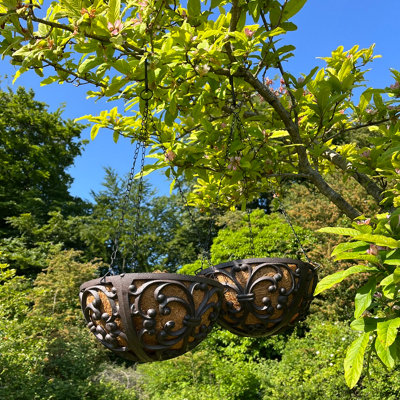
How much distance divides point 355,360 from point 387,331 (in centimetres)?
11

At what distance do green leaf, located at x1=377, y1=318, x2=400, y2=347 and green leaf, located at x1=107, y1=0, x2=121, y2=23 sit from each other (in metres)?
1.03

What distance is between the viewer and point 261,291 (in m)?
1.24

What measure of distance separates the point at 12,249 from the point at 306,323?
944cm

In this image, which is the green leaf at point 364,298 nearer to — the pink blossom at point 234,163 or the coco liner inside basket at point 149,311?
the coco liner inside basket at point 149,311

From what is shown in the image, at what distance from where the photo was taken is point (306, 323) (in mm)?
6996

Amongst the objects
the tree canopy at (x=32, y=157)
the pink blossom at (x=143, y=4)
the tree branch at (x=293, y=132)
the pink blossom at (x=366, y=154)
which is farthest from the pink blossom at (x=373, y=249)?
the tree canopy at (x=32, y=157)

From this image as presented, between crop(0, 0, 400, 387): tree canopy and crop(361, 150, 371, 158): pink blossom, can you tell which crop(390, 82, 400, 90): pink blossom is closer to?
crop(0, 0, 400, 387): tree canopy

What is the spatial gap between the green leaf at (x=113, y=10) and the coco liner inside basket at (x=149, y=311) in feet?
2.28

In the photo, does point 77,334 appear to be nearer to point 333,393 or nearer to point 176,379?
point 176,379

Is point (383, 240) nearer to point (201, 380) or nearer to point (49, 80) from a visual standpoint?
point (49, 80)

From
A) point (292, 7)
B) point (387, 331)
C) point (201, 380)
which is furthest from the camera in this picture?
point (201, 380)

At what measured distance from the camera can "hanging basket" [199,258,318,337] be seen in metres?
1.23

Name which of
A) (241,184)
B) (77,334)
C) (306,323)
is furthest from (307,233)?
(241,184)

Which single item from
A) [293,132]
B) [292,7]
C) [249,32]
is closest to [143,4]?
[249,32]
